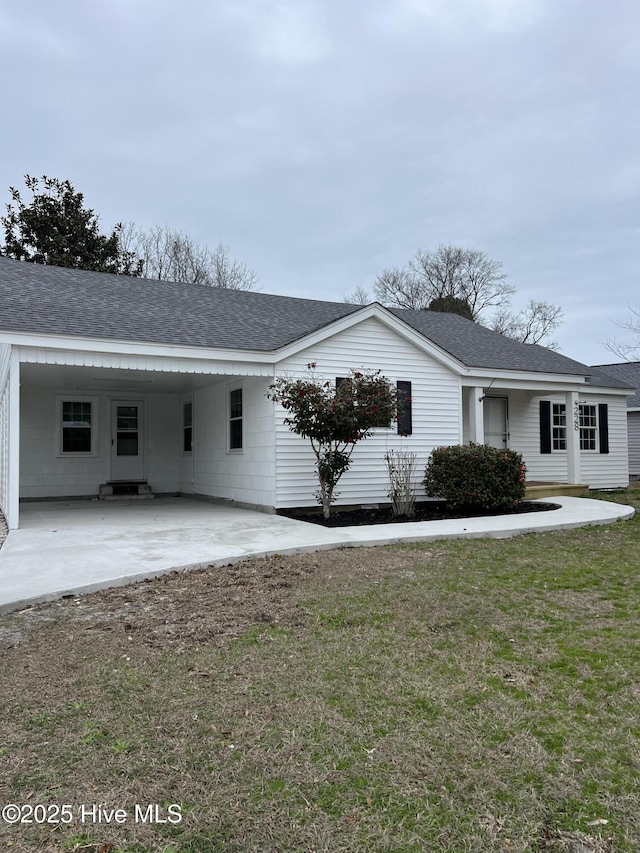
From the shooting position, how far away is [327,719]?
2.87m

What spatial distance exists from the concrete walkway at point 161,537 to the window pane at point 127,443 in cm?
290

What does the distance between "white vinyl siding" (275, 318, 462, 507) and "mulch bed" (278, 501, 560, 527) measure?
0.23 meters

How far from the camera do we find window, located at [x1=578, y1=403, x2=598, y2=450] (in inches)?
648

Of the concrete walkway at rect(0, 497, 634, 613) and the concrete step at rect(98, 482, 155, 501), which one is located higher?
the concrete step at rect(98, 482, 155, 501)

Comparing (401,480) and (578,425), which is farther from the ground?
(578,425)

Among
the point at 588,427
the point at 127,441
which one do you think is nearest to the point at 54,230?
the point at 127,441

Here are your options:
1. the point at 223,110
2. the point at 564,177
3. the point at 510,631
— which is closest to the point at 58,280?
the point at 223,110

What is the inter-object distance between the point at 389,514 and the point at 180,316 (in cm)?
538

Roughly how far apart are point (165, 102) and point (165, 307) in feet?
28.2

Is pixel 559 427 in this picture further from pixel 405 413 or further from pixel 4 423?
pixel 4 423

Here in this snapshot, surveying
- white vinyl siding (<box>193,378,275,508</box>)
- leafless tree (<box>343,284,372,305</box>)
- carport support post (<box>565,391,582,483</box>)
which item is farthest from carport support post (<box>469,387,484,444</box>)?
leafless tree (<box>343,284,372,305</box>)

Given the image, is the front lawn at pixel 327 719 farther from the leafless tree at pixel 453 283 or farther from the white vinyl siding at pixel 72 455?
the leafless tree at pixel 453 283

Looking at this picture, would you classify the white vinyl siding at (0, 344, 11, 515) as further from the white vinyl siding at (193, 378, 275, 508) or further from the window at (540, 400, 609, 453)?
the window at (540, 400, 609, 453)

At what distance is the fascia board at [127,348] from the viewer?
8648 mm
